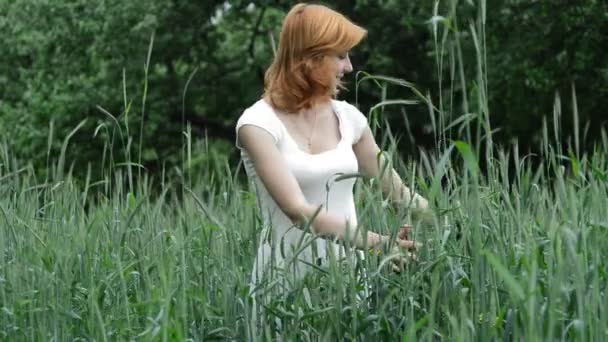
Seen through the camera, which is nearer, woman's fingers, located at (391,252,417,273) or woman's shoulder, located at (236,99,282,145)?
woman's fingers, located at (391,252,417,273)

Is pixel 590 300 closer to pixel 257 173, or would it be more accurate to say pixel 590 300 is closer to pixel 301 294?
pixel 301 294

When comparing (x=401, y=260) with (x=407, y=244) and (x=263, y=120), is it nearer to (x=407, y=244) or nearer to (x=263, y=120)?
(x=407, y=244)

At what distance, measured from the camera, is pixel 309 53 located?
11.8 feet

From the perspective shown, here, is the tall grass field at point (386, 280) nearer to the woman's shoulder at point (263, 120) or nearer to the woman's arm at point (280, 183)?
the woman's arm at point (280, 183)

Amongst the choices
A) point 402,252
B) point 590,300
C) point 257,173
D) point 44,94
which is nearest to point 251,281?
point 257,173

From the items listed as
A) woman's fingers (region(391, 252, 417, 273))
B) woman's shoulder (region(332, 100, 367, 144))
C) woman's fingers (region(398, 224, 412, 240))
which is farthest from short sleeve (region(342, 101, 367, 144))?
woman's fingers (region(391, 252, 417, 273))

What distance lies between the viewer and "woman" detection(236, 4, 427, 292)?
136 inches

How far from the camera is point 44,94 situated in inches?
749

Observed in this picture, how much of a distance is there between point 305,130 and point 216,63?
55.3 feet

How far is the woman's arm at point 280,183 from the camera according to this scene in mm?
3289

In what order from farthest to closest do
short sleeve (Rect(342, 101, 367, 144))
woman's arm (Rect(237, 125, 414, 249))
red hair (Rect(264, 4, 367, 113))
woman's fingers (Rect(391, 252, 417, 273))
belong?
1. short sleeve (Rect(342, 101, 367, 144))
2. red hair (Rect(264, 4, 367, 113))
3. woman's arm (Rect(237, 125, 414, 249))
4. woman's fingers (Rect(391, 252, 417, 273))

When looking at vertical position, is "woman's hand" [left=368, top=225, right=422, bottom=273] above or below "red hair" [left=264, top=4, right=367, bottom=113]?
below

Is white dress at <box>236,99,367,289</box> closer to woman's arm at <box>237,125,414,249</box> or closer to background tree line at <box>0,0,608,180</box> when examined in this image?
woman's arm at <box>237,125,414,249</box>

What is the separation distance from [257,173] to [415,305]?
669mm
